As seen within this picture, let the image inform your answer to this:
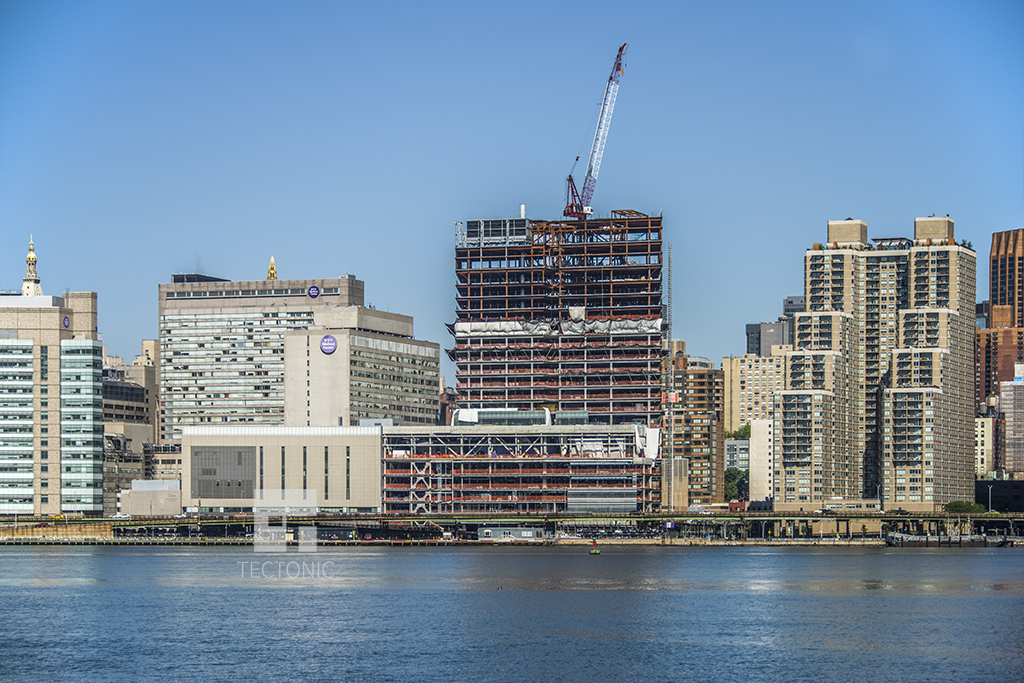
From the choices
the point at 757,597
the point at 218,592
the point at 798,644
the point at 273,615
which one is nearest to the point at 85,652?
the point at 273,615

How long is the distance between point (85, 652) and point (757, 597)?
83.0 m

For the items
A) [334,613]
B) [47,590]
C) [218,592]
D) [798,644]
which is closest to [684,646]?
[798,644]

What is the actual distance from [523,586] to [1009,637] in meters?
68.1

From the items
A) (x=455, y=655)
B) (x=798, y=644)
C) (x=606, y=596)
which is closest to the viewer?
(x=455, y=655)

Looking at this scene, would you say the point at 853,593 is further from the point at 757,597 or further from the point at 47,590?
the point at 47,590

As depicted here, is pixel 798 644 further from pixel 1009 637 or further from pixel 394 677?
pixel 394 677

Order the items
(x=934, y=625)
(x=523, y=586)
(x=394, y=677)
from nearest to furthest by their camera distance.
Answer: (x=394, y=677)
(x=934, y=625)
(x=523, y=586)

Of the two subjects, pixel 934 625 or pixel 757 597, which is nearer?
pixel 934 625

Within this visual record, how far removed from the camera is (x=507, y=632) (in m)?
147

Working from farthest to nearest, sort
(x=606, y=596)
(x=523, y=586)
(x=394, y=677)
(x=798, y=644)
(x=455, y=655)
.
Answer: (x=523, y=586)
(x=606, y=596)
(x=798, y=644)
(x=455, y=655)
(x=394, y=677)

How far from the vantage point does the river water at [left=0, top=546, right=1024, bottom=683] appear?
12431 centimetres

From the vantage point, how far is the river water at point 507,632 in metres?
124

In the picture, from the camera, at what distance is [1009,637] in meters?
145

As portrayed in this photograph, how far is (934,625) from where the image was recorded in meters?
156
